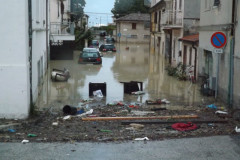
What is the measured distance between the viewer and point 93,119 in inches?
420

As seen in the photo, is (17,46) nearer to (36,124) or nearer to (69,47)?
(36,124)

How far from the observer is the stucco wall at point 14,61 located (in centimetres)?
1055

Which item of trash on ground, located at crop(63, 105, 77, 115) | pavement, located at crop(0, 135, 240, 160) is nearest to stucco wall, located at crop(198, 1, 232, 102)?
trash on ground, located at crop(63, 105, 77, 115)

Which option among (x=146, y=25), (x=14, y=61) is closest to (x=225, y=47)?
(x=14, y=61)

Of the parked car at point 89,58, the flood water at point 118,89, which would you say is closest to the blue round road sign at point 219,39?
the flood water at point 118,89

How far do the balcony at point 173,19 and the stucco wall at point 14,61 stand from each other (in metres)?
18.7

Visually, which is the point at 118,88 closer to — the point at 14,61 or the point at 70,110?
the point at 70,110

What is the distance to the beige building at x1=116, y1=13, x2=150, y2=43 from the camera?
235ft

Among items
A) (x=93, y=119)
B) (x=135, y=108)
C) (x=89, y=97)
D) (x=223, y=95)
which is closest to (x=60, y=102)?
(x=89, y=97)

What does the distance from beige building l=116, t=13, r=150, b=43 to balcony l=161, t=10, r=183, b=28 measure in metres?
40.0

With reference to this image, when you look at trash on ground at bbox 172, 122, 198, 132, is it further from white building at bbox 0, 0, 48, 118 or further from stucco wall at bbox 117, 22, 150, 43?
stucco wall at bbox 117, 22, 150, 43

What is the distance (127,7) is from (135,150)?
280 ft

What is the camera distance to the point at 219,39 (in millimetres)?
13031

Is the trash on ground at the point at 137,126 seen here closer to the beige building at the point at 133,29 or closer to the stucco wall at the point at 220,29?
the stucco wall at the point at 220,29
